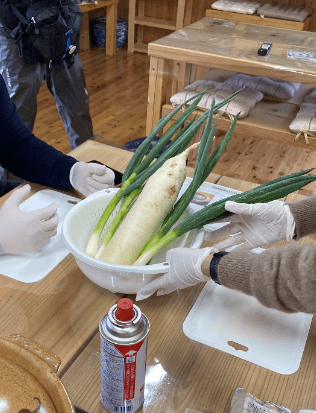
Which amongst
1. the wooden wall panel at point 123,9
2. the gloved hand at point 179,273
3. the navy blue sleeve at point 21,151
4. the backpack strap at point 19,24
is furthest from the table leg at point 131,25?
the gloved hand at point 179,273

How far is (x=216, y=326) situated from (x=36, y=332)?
1.07 ft

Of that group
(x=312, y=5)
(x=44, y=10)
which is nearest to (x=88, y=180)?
(x=44, y=10)

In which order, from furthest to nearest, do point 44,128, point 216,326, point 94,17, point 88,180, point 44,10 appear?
point 94,17, point 44,128, point 44,10, point 88,180, point 216,326

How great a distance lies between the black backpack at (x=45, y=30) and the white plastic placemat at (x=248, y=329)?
168 centimetres

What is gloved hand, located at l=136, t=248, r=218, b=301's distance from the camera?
735 millimetres

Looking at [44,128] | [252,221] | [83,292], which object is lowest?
[44,128]

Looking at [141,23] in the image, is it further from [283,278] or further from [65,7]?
[283,278]

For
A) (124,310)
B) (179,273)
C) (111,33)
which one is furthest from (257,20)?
(124,310)

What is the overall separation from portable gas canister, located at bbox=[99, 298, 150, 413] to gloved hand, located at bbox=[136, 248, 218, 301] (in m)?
0.21

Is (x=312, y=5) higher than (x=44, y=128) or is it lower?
higher

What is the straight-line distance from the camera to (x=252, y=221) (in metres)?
0.87

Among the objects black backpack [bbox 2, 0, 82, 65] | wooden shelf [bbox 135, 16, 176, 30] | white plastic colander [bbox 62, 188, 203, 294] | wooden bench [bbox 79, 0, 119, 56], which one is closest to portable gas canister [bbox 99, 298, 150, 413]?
white plastic colander [bbox 62, 188, 203, 294]

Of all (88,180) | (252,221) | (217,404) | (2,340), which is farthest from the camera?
(88,180)

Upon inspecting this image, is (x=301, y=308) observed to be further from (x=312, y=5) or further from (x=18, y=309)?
(x=312, y=5)
